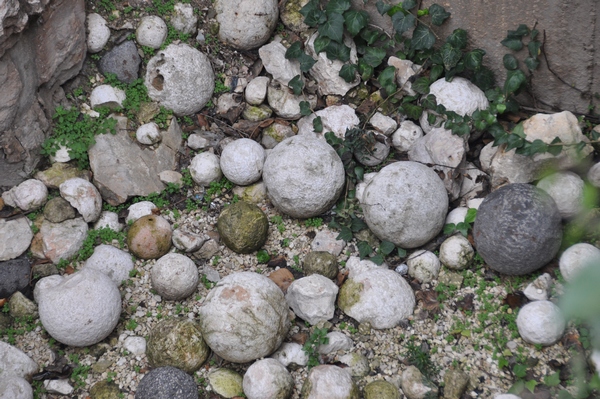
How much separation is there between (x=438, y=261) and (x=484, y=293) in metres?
0.48

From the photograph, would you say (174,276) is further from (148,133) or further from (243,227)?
(148,133)

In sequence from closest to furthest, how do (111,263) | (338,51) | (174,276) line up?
(174,276) → (111,263) → (338,51)

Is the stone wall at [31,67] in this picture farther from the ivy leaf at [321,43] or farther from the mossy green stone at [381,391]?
the mossy green stone at [381,391]

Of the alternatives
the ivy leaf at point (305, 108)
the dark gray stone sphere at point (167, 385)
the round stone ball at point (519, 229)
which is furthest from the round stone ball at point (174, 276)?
the round stone ball at point (519, 229)

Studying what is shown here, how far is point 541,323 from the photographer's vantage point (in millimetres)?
4422

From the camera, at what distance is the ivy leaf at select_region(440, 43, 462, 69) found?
5582 millimetres

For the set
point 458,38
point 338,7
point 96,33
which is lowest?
point 96,33

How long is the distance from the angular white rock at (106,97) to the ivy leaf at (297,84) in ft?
5.88

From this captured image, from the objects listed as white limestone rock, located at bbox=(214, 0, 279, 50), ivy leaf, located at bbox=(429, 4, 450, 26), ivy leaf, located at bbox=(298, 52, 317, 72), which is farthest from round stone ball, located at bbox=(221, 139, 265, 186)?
ivy leaf, located at bbox=(429, 4, 450, 26)

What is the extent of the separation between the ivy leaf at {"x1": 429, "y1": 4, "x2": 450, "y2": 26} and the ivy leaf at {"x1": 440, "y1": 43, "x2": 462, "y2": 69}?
256mm

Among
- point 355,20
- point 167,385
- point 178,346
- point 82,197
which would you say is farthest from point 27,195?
point 355,20

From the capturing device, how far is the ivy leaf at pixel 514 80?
5.44m

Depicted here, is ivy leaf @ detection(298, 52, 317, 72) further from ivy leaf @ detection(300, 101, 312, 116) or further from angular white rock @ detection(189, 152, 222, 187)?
angular white rock @ detection(189, 152, 222, 187)

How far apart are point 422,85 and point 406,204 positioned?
1423 millimetres
